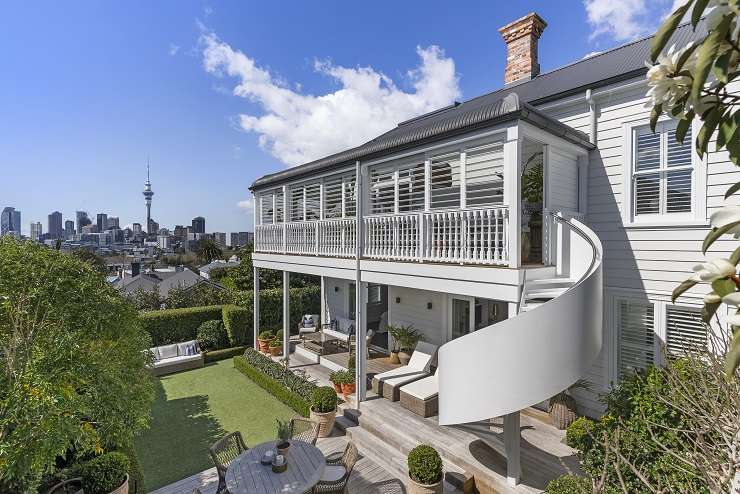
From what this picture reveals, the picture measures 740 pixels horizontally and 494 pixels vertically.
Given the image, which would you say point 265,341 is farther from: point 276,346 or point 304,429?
point 304,429

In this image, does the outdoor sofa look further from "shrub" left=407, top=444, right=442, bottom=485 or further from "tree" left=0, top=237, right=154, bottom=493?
"shrub" left=407, top=444, right=442, bottom=485

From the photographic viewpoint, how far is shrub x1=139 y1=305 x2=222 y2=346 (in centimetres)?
1421

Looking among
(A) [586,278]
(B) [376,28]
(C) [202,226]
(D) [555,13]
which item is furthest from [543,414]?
(C) [202,226]

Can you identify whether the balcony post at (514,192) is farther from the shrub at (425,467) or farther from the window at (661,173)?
the shrub at (425,467)

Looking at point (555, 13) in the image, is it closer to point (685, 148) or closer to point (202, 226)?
point (685, 148)

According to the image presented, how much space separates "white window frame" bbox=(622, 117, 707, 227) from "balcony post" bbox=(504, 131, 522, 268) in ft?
10.3

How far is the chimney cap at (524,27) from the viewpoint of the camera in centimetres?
1130

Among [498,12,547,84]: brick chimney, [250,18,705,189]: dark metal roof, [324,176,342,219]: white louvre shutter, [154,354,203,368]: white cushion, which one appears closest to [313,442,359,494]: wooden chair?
[250,18,705,189]: dark metal roof

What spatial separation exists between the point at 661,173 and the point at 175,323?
16556 millimetres

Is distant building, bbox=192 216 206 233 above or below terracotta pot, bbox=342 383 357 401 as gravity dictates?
above

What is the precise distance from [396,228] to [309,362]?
267 inches

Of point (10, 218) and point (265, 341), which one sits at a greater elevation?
point (10, 218)

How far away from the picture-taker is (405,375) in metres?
9.45

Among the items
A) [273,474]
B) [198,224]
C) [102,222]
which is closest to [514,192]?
[273,474]
